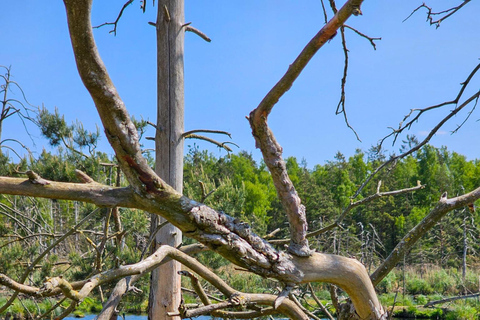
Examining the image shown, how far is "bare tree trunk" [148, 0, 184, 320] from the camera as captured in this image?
3.00 meters

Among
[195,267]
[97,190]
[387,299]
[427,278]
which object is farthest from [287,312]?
[427,278]

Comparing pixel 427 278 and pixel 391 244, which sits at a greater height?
pixel 391 244

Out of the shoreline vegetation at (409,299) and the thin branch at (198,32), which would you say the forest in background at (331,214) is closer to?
the shoreline vegetation at (409,299)

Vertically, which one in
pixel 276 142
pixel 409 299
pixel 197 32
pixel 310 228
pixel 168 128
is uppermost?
pixel 310 228

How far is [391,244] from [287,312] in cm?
2989

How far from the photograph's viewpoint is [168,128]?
3027 millimetres

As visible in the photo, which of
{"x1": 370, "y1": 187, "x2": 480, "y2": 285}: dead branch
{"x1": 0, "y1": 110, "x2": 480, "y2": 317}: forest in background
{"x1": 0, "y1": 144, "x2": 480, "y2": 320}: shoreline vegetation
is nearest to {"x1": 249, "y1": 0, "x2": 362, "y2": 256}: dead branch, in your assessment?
{"x1": 370, "y1": 187, "x2": 480, "y2": 285}: dead branch

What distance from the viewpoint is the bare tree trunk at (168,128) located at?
3.00m

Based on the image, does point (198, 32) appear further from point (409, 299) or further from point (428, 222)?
point (409, 299)

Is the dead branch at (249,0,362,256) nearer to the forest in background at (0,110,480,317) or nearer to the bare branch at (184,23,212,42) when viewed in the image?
the bare branch at (184,23,212,42)

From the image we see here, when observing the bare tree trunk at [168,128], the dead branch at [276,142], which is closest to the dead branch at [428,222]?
the dead branch at [276,142]

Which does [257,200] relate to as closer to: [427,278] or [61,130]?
[427,278]

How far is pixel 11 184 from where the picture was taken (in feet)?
4.67

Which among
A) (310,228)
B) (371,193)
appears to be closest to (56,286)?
(310,228)
